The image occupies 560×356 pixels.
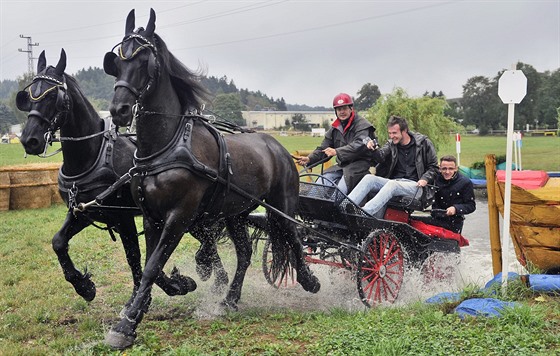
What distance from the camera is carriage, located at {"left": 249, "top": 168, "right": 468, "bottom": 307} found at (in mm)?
6078

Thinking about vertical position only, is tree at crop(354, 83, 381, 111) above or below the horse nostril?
above

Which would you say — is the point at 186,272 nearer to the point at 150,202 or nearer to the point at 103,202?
the point at 103,202

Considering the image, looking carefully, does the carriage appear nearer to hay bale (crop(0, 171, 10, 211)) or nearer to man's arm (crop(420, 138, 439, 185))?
man's arm (crop(420, 138, 439, 185))

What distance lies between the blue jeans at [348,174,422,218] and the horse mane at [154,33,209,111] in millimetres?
2244

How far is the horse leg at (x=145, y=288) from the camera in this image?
4238 mm

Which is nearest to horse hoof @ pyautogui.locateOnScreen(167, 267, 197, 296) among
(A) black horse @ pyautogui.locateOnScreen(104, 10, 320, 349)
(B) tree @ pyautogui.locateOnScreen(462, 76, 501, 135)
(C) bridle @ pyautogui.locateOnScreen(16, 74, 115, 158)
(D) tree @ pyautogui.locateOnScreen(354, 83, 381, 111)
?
(A) black horse @ pyautogui.locateOnScreen(104, 10, 320, 349)

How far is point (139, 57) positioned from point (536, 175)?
5060 millimetres

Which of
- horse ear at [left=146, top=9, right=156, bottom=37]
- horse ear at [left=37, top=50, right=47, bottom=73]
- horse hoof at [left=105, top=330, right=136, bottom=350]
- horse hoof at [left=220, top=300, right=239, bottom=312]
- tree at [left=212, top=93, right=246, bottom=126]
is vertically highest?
horse ear at [left=146, top=9, right=156, bottom=37]

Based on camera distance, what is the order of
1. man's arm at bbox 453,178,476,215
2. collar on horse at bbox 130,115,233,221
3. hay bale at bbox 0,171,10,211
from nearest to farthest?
collar on horse at bbox 130,115,233,221, man's arm at bbox 453,178,476,215, hay bale at bbox 0,171,10,211

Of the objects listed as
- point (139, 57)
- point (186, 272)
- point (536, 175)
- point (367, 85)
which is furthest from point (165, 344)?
point (367, 85)

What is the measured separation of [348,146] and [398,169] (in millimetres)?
850

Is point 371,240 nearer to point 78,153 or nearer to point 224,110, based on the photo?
point 78,153

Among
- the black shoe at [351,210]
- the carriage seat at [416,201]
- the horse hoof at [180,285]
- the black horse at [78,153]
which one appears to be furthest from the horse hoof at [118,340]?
the carriage seat at [416,201]

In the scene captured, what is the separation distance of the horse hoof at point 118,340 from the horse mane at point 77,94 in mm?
2117
